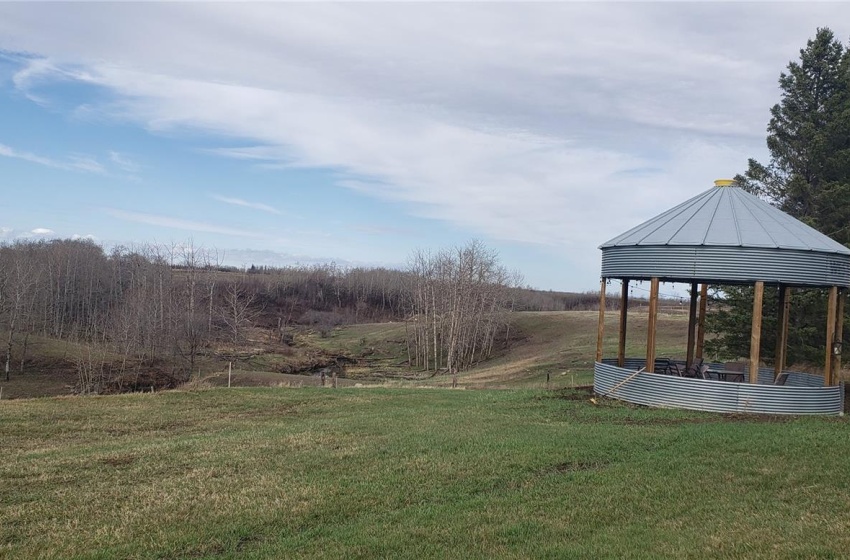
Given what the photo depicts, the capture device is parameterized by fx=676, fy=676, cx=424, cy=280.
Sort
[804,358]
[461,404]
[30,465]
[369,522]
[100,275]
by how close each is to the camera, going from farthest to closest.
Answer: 1. [100,275]
2. [804,358]
3. [461,404]
4. [30,465]
5. [369,522]

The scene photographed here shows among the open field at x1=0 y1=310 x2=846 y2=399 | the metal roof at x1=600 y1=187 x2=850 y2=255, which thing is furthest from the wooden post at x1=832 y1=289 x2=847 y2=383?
the open field at x1=0 y1=310 x2=846 y2=399

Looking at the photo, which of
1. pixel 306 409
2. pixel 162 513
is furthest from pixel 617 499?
pixel 306 409

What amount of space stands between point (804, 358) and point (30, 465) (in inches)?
914

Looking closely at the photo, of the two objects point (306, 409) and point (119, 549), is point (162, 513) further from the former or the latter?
point (306, 409)

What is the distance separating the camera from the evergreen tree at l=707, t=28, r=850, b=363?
23719 millimetres

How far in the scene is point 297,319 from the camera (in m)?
93.9

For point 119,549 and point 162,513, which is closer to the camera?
point 119,549

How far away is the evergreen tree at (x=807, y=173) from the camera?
23719mm

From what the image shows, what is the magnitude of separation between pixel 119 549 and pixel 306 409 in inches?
453

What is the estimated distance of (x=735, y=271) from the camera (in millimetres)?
15570

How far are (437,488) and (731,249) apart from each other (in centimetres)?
1028

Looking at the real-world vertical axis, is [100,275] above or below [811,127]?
below

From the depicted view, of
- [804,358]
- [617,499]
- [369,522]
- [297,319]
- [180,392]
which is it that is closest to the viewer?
[369,522]

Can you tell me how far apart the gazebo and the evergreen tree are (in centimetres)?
663
